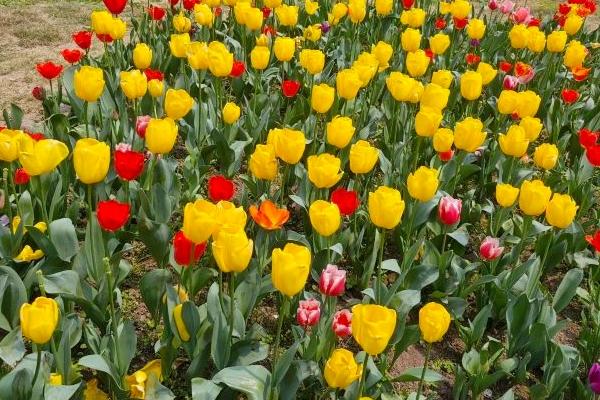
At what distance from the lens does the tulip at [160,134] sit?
2.89 m

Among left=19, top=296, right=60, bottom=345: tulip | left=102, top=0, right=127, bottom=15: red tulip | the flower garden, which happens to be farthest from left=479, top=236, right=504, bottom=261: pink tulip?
left=102, top=0, right=127, bottom=15: red tulip

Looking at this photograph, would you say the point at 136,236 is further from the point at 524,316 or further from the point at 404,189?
the point at 524,316

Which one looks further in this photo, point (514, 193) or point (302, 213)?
point (302, 213)

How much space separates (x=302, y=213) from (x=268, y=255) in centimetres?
75

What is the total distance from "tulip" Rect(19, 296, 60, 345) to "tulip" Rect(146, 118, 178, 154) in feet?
3.73

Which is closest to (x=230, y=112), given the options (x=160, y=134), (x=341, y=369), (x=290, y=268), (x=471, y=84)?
(x=160, y=134)

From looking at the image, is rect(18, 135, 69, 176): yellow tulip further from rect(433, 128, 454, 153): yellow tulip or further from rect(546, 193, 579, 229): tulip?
rect(546, 193, 579, 229): tulip

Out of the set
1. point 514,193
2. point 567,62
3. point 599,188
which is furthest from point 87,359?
point 567,62

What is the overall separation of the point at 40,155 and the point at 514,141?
209 centimetres

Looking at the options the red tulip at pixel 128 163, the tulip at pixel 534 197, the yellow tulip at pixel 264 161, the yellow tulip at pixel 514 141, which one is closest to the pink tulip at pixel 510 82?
the yellow tulip at pixel 514 141

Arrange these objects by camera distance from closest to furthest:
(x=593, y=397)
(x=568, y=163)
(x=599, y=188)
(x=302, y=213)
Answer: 1. (x=593, y=397)
2. (x=302, y=213)
3. (x=599, y=188)
4. (x=568, y=163)

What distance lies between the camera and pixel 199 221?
A: 7.00 feet

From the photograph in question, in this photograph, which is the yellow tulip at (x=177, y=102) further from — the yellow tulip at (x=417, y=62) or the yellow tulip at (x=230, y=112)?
the yellow tulip at (x=417, y=62)

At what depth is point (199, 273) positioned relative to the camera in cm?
269
